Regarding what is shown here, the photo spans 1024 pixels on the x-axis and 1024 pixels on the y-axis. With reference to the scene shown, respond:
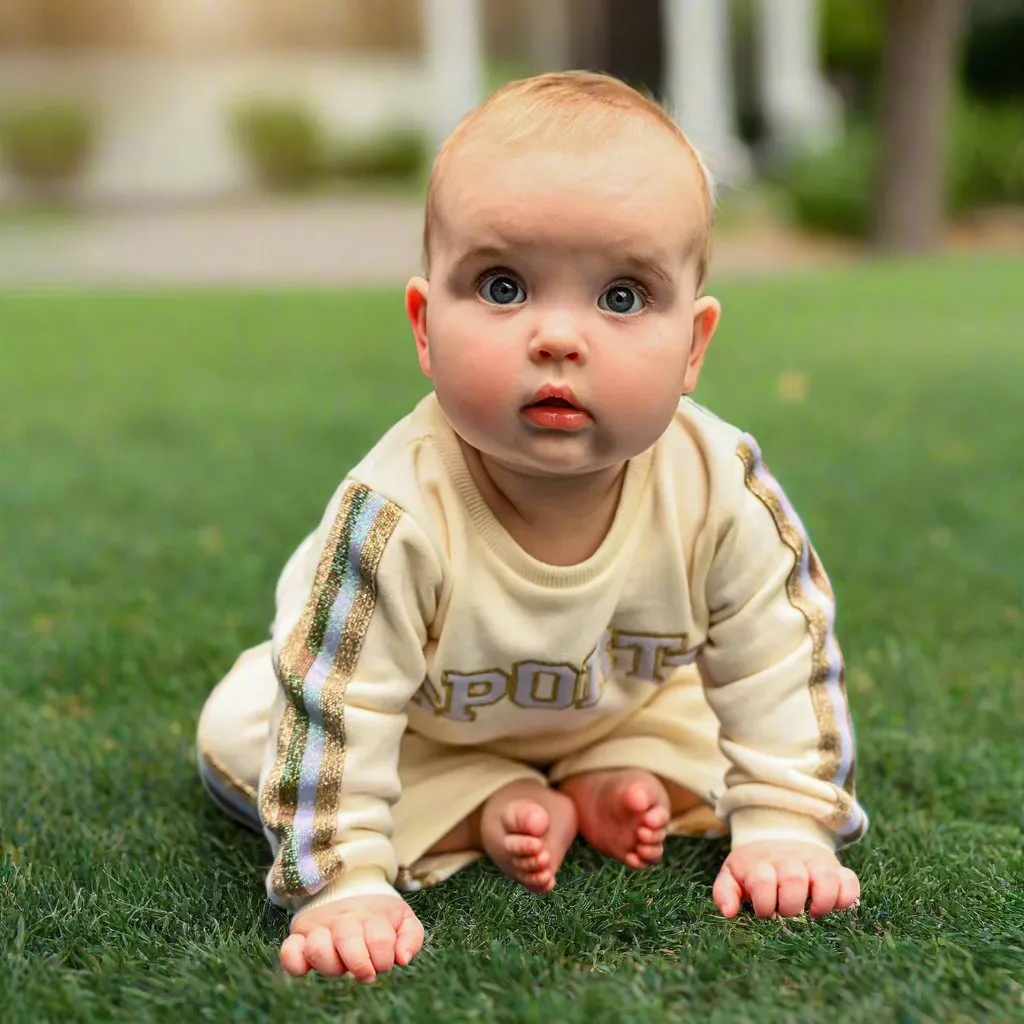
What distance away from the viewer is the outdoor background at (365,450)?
4.72ft

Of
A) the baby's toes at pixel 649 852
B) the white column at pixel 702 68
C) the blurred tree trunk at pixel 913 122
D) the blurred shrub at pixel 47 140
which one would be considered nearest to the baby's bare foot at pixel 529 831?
the baby's toes at pixel 649 852

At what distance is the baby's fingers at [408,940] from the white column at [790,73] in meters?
15.7

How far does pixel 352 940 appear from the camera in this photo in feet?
4.81

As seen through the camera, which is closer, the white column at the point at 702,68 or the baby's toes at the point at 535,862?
the baby's toes at the point at 535,862

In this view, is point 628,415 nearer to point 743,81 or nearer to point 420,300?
point 420,300

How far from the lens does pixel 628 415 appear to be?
4.77 feet

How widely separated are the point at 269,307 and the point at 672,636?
614 cm

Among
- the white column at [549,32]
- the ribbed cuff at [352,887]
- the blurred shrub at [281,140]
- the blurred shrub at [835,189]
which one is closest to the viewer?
the ribbed cuff at [352,887]

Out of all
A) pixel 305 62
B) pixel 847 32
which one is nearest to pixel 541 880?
pixel 847 32

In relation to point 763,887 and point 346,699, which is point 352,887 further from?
point 763,887

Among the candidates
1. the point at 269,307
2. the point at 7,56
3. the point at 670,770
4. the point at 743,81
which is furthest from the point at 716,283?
the point at 7,56

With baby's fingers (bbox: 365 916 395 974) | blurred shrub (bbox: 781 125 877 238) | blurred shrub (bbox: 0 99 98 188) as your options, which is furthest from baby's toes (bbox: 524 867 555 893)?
blurred shrub (bbox: 0 99 98 188)

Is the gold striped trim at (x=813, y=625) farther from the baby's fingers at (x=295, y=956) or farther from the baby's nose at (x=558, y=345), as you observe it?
the baby's fingers at (x=295, y=956)

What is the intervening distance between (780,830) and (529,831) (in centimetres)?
31
